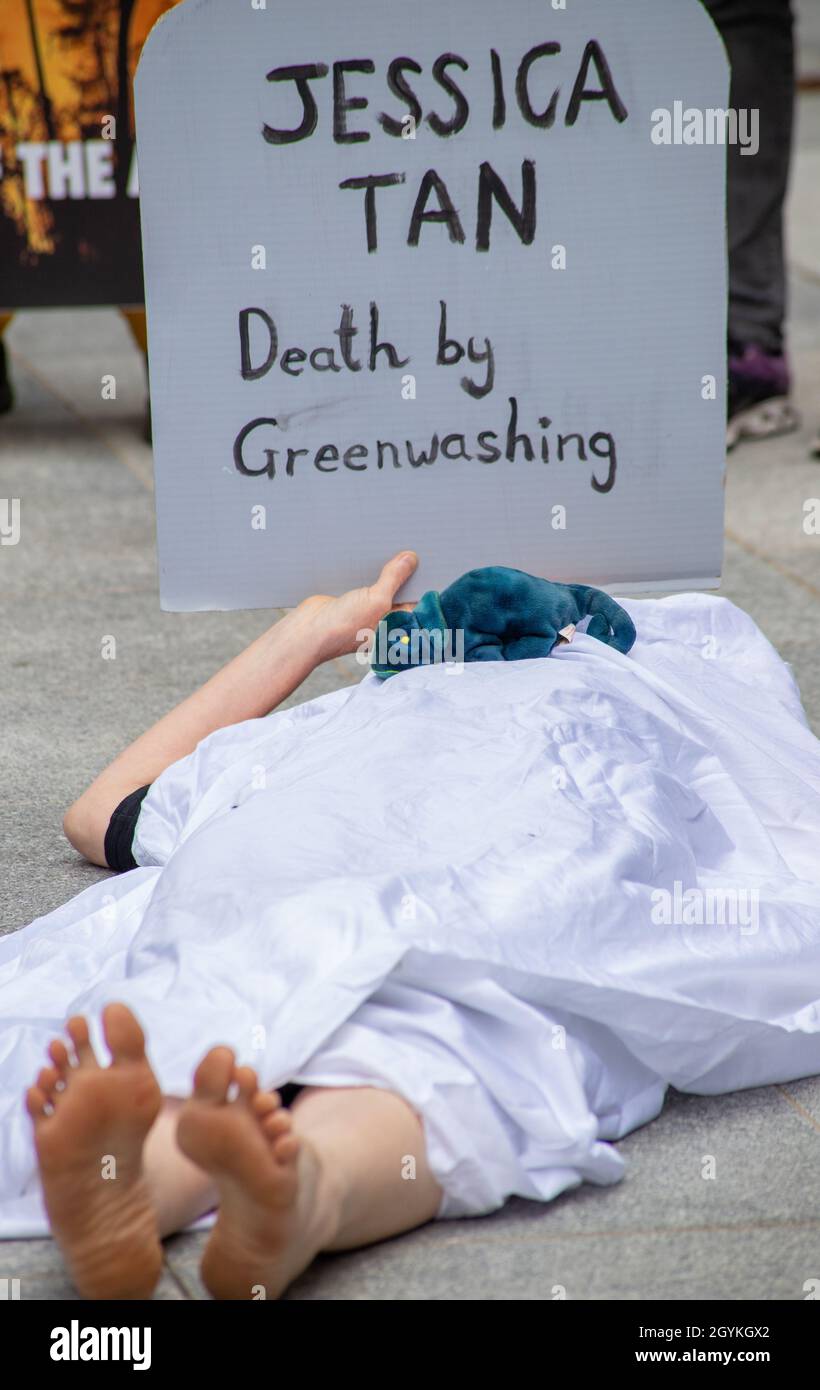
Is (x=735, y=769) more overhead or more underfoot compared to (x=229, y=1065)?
more underfoot

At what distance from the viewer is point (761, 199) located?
503 centimetres

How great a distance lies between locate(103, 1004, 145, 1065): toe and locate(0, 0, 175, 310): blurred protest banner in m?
3.72

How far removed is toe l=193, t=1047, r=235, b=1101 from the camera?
59.8 inches

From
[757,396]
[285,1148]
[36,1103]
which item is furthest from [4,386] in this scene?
[285,1148]

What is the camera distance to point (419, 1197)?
1.77m

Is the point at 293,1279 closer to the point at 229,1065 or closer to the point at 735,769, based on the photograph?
the point at 229,1065

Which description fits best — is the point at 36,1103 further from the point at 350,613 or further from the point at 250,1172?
the point at 350,613

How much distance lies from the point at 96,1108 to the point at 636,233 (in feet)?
5.02

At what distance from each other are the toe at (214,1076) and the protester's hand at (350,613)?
1074 mm

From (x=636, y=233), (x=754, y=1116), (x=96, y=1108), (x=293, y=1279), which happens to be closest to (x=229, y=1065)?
(x=96, y=1108)
